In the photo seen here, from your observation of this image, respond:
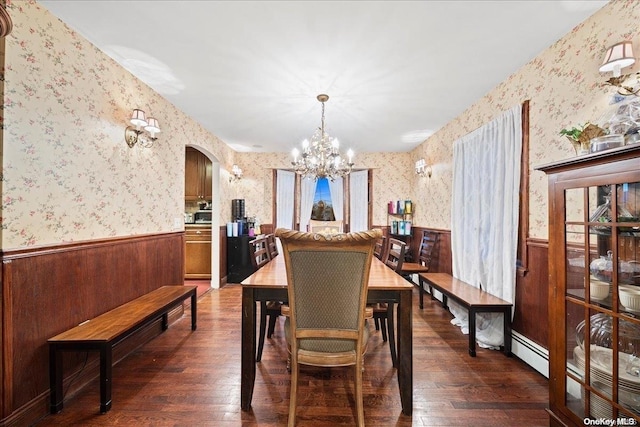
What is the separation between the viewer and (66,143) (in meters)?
1.84

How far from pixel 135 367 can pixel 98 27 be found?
2623mm

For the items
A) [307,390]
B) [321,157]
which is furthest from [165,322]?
[321,157]

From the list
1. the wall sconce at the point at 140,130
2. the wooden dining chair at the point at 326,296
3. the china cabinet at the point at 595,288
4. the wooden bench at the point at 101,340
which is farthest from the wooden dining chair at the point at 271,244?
the china cabinet at the point at 595,288

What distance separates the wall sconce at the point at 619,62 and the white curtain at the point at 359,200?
3.93m

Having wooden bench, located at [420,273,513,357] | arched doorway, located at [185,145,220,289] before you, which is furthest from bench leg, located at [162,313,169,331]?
wooden bench, located at [420,273,513,357]

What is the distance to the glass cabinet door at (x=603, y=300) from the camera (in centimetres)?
118

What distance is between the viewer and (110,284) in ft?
7.27

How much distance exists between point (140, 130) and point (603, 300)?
11.7 feet

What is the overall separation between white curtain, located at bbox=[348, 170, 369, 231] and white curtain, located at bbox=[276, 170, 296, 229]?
4.01 ft

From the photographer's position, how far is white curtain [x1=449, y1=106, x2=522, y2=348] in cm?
242

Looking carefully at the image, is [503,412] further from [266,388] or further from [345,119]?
[345,119]

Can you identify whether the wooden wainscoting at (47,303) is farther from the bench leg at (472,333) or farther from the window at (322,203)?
the window at (322,203)

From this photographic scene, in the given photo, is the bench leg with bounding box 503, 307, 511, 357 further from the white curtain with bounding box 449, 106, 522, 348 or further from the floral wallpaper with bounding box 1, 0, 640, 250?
the floral wallpaper with bounding box 1, 0, 640, 250

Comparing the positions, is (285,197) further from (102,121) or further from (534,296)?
(534,296)
